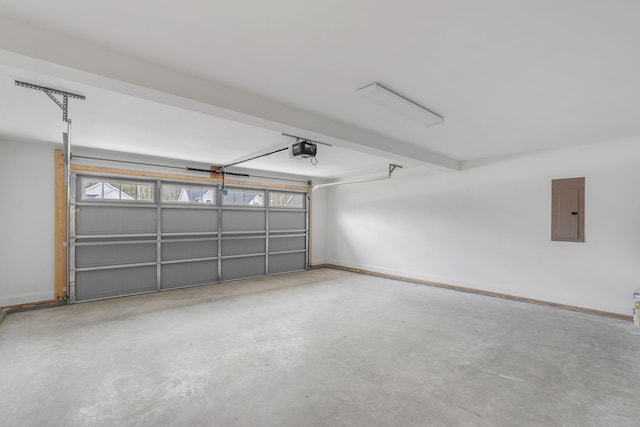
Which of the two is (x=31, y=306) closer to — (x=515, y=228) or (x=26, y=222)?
(x=26, y=222)

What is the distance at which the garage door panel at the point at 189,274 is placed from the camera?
217 inches

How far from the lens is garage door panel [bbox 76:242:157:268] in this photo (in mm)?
4679

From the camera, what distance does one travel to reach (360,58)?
6.59 ft

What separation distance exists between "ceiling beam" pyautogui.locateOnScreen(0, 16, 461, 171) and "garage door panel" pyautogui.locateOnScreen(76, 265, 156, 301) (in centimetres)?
391

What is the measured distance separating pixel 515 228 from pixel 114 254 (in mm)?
6821

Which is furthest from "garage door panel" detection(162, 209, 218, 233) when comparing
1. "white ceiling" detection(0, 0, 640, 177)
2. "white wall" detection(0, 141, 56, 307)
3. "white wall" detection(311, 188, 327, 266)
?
"white wall" detection(311, 188, 327, 266)

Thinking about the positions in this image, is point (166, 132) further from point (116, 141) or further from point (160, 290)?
point (160, 290)

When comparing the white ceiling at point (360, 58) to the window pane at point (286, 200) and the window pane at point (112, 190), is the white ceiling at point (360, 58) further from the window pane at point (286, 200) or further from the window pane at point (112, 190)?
the window pane at point (286, 200)

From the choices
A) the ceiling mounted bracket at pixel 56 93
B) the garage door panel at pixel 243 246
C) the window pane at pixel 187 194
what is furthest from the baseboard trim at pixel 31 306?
the ceiling mounted bracket at pixel 56 93

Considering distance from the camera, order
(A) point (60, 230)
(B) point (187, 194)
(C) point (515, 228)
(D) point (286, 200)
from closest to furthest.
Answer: (A) point (60, 230) → (C) point (515, 228) → (B) point (187, 194) → (D) point (286, 200)

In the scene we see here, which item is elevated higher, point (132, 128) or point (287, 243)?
point (132, 128)

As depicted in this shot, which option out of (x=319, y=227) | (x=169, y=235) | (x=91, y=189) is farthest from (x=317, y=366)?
(x=319, y=227)

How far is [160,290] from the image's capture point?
17.6 ft

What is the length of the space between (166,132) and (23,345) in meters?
2.77
